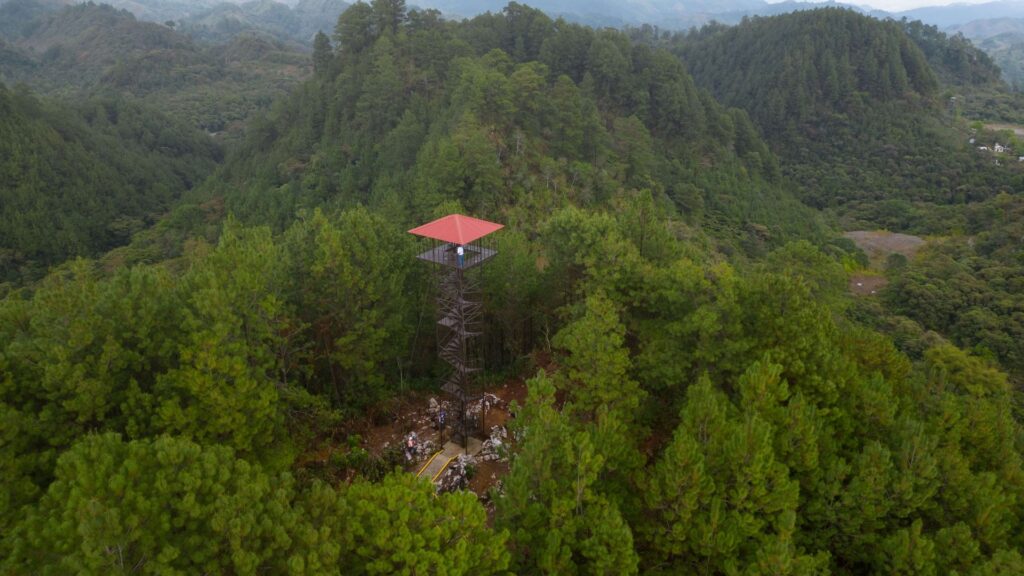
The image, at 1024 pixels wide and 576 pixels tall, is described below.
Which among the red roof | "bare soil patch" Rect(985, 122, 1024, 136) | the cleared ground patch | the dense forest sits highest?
"bare soil patch" Rect(985, 122, 1024, 136)

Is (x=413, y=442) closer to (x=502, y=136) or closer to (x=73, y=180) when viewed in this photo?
(x=502, y=136)

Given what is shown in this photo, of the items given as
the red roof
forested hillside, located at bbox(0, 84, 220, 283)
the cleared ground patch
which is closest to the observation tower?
the red roof

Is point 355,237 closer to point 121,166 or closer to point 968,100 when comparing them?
point 121,166

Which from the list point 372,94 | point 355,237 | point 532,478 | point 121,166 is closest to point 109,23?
point 121,166

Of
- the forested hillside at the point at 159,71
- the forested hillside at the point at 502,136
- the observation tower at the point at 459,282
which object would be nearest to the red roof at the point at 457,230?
the observation tower at the point at 459,282

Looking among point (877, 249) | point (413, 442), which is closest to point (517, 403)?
point (413, 442)

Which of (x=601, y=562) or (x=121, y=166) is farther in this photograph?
(x=121, y=166)

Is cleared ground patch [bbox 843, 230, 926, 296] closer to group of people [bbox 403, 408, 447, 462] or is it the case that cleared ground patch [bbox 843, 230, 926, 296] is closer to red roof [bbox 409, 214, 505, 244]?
group of people [bbox 403, 408, 447, 462]
